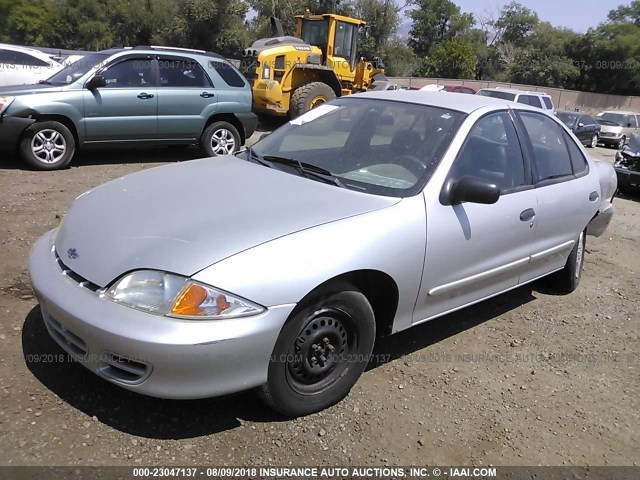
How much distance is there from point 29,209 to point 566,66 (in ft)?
161

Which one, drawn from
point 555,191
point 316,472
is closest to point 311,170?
point 316,472

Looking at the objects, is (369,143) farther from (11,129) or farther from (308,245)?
(11,129)

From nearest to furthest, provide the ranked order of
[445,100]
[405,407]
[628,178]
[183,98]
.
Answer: [405,407]
[445,100]
[183,98]
[628,178]

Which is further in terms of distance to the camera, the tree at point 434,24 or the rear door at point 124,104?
the tree at point 434,24

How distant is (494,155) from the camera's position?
3770 millimetres

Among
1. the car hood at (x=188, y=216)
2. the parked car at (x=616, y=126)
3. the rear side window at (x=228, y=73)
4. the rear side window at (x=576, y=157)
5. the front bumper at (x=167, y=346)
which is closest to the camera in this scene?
the front bumper at (x=167, y=346)

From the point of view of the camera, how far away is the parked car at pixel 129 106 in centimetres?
732

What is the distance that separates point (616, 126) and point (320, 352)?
75.3 feet

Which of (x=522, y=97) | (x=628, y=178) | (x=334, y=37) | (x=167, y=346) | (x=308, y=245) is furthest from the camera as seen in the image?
(x=522, y=97)

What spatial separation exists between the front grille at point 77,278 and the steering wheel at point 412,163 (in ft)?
6.22

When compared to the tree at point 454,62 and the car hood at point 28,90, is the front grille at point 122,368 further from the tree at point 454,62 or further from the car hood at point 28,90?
the tree at point 454,62

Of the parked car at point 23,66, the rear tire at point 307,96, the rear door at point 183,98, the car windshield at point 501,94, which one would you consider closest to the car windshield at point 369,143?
the rear door at point 183,98

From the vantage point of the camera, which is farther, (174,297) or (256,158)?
(256,158)

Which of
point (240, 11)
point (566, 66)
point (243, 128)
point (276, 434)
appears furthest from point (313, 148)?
point (566, 66)
